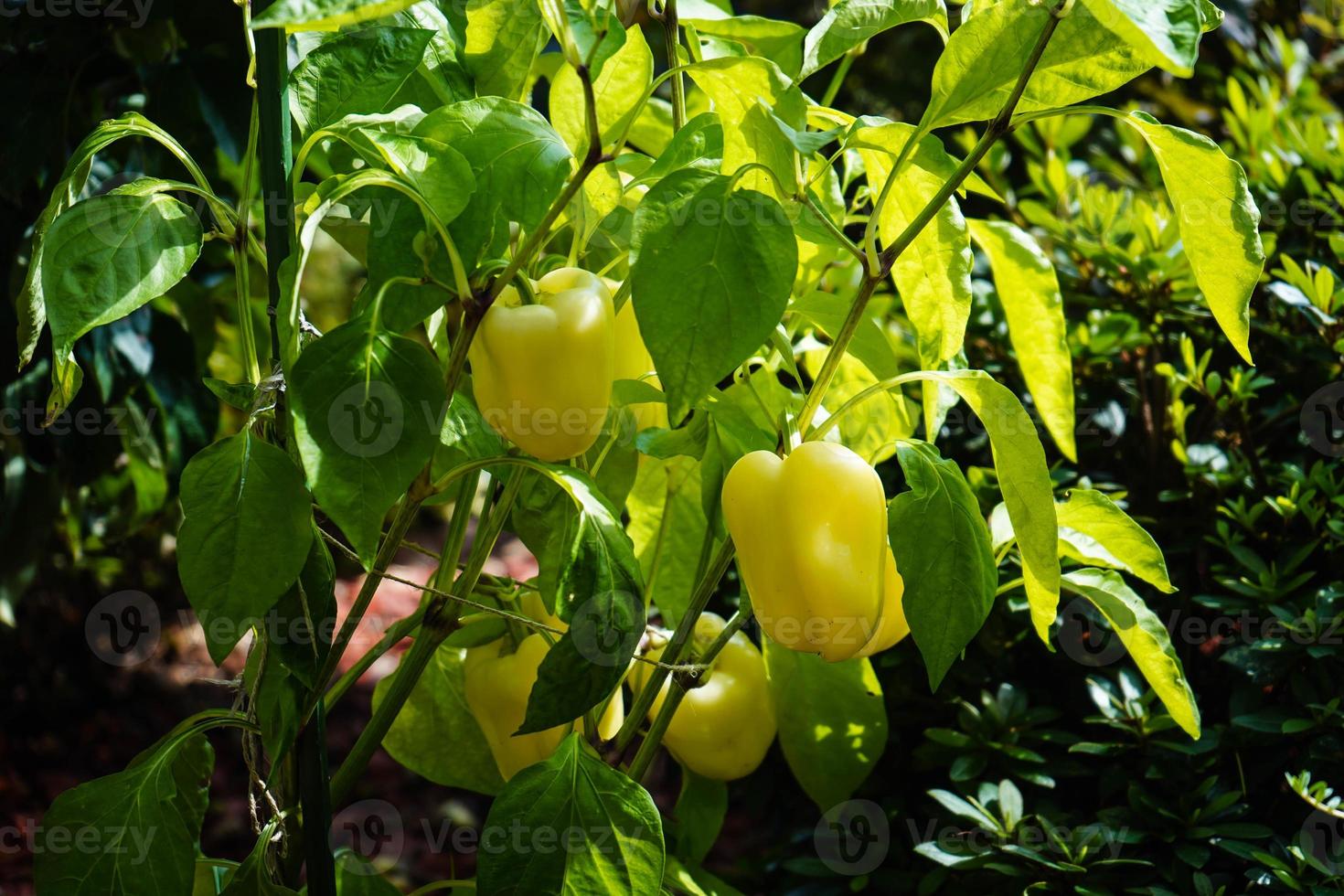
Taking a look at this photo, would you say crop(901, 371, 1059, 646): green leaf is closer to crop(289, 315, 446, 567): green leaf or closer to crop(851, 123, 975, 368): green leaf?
crop(851, 123, 975, 368): green leaf

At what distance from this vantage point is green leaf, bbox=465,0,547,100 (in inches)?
21.6

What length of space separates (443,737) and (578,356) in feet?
1.13

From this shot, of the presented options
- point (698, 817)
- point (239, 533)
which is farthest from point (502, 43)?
point (698, 817)

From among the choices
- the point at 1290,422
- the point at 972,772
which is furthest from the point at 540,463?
the point at 1290,422

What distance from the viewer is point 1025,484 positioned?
52 cm

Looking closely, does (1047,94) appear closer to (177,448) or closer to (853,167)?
(853,167)

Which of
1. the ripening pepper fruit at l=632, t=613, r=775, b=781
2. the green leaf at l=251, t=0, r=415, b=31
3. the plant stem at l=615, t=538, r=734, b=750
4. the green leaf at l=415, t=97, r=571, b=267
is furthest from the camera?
the ripening pepper fruit at l=632, t=613, r=775, b=781

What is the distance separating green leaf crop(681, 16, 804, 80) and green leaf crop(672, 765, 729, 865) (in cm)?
46

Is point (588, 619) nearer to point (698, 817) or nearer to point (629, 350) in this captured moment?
point (629, 350)

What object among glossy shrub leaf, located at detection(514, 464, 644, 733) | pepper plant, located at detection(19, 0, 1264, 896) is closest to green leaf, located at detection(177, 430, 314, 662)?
pepper plant, located at detection(19, 0, 1264, 896)

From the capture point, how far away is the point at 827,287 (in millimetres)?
1058

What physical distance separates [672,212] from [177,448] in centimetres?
73

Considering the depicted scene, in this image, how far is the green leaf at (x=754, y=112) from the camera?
491mm

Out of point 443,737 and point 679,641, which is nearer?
point 679,641
